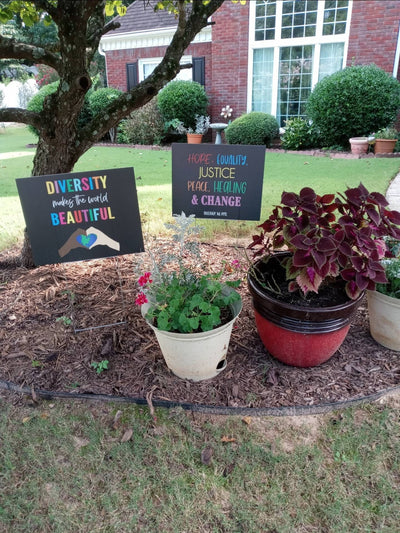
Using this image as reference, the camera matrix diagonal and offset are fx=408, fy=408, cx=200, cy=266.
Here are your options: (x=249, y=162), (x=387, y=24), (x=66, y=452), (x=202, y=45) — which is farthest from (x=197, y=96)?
(x=66, y=452)

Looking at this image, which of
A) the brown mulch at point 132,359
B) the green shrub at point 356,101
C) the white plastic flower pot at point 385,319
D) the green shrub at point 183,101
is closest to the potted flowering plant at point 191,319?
the brown mulch at point 132,359

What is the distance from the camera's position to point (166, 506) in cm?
168

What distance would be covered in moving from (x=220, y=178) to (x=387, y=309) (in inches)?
57.0

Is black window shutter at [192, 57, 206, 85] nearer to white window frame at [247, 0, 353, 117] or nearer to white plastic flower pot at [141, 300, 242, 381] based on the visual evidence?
white window frame at [247, 0, 353, 117]

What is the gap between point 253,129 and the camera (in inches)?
425

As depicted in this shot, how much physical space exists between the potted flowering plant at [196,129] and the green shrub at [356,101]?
3.42 m

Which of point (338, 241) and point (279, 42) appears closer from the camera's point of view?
point (338, 241)

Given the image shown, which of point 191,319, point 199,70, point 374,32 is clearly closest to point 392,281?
point 191,319

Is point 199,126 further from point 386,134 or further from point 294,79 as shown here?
point 386,134

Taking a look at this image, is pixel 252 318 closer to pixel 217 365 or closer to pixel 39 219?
pixel 217 365

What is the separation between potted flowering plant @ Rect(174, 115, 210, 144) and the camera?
39.3ft

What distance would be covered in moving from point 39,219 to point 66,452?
4.45 feet

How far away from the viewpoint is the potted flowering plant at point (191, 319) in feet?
6.95

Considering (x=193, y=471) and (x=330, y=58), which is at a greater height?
(x=330, y=58)
